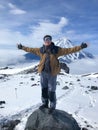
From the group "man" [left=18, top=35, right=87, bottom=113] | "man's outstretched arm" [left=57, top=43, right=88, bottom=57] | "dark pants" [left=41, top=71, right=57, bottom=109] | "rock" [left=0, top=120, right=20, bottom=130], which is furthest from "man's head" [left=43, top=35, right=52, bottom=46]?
"rock" [left=0, top=120, right=20, bottom=130]

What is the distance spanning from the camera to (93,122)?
15484mm

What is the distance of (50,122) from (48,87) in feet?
4.69

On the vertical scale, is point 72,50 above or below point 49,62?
above

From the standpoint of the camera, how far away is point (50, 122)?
42.4 ft

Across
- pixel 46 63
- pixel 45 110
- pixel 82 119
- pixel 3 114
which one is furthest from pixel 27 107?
pixel 46 63

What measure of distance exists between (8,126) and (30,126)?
1.30 metres

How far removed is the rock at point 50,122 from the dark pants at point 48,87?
463 millimetres

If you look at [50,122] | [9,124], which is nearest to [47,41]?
[50,122]

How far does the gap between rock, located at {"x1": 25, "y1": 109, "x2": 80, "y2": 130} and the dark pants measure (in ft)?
1.52

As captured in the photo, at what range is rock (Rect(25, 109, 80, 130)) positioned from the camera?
12.8 meters

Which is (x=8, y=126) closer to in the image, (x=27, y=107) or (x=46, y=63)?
(x=46, y=63)

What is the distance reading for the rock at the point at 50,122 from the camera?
1280 centimetres

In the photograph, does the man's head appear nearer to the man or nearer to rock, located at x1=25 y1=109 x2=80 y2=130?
the man

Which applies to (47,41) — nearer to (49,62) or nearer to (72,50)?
(49,62)
